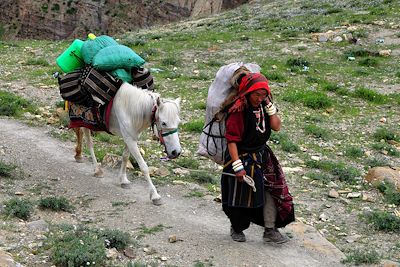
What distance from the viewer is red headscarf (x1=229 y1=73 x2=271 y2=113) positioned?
6273 millimetres

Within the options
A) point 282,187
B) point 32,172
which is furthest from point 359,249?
point 32,172

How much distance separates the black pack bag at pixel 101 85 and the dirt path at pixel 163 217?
150 centimetres

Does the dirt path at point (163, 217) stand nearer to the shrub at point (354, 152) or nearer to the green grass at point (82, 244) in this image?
the green grass at point (82, 244)

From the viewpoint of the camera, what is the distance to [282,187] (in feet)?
22.4

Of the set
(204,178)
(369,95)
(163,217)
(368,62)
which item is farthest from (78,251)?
(368,62)

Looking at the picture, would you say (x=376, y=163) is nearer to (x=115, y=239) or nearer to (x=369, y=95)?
(x=369, y=95)

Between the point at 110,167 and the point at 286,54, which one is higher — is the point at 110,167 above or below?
below

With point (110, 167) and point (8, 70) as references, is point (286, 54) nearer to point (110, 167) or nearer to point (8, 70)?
point (8, 70)

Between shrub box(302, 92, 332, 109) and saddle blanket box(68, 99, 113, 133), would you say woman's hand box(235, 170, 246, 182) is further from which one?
shrub box(302, 92, 332, 109)

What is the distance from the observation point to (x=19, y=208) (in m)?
7.25

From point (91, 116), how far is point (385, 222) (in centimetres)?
466

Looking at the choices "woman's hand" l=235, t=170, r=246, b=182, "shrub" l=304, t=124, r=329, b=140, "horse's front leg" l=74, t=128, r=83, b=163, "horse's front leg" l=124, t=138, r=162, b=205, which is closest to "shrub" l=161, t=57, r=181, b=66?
"shrub" l=304, t=124, r=329, b=140

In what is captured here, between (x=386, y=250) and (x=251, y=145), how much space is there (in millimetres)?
2308

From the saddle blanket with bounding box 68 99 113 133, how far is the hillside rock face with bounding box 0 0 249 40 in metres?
62.5
